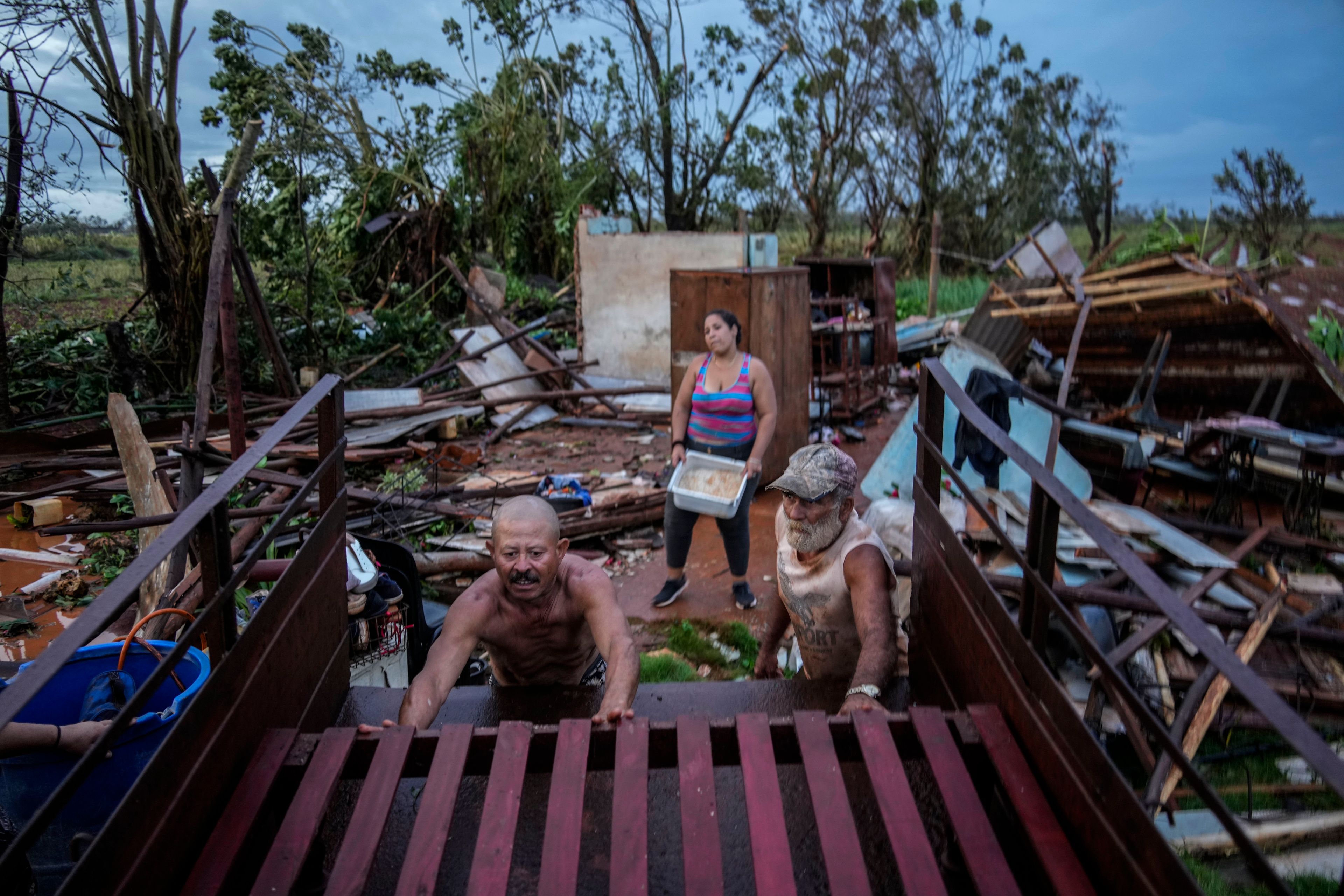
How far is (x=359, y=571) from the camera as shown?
3.90 meters

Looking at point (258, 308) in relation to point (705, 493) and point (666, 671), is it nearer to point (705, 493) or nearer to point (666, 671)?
point (705, 493)

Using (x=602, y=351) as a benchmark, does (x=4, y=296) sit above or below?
above

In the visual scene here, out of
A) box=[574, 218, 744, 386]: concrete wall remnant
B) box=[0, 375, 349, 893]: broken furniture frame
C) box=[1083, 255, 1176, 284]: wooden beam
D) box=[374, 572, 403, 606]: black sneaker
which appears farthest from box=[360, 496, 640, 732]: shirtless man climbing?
box=[574, 218, 744, 386]: concrete wall remnant

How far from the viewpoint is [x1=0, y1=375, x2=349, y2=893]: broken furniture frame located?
1584 mm

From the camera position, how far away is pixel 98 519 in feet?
22.7

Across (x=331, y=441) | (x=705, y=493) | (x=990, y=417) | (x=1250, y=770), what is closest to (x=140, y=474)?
(x=331, y=441)

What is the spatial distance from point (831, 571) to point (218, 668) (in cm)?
212

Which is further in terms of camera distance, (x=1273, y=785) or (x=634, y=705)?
(x=1273, y=785)

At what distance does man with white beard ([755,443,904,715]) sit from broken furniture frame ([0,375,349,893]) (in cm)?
166

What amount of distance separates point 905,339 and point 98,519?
1128cm

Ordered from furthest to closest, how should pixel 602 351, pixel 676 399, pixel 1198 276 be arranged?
pixel 602 351 < pixel 1198 276 < pixel 676 399

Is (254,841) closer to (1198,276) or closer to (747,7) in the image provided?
(1198,276)

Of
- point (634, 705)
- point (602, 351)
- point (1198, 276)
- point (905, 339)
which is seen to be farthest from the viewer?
point (905, 339)

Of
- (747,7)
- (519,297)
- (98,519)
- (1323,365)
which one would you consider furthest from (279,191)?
(1323,365)
